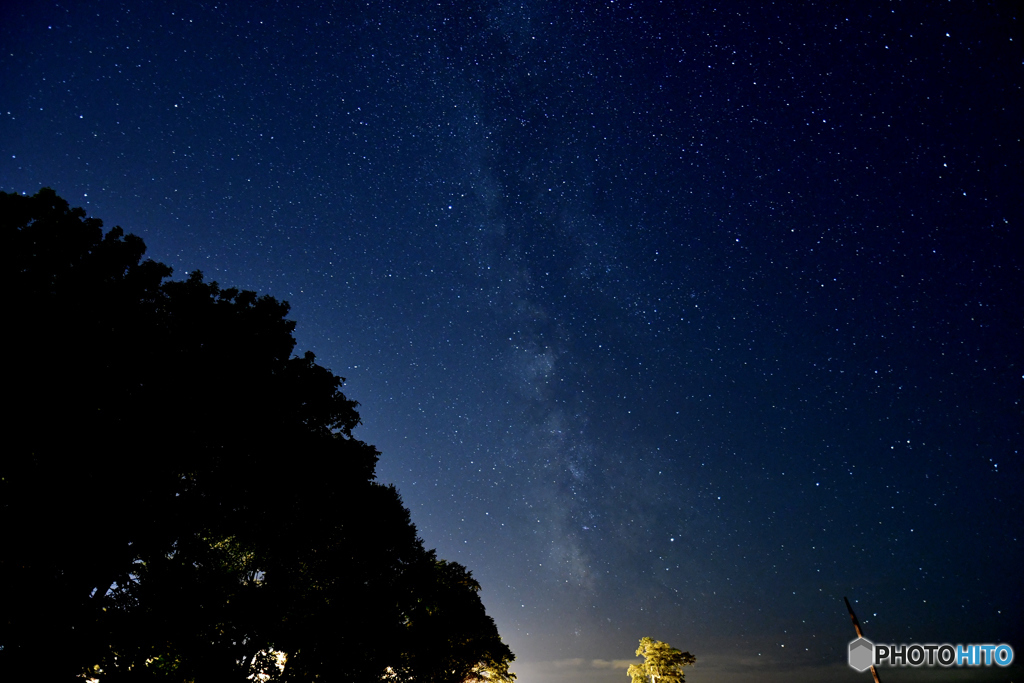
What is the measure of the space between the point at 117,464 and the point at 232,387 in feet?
10.1

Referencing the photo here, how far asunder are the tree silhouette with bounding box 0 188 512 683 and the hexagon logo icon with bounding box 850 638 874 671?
82.8 feet

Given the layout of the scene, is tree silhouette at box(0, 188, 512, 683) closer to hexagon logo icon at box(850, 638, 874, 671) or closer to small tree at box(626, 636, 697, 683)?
hexagon logo icon at box(850, 638, 874, 671)

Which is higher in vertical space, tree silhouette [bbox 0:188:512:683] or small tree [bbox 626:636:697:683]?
tree silhouette [bbox 0:188:512:683]

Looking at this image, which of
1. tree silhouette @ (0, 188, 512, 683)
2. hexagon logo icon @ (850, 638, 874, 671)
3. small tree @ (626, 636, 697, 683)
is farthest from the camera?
small tree @ (626, 636, 697, 683)

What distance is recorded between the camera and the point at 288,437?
1334 centimetres

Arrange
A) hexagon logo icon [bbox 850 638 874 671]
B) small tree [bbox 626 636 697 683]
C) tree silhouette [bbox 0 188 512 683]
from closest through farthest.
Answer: tree silhouette [bbox 0 188 512 683]
hexagon logo icon [bbox 850 638 874 671]
small tree [bbox 626 636 697 683]

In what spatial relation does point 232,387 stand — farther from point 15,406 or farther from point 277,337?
point 15,406

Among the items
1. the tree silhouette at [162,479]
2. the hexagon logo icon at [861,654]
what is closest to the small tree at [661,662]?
the hexagon logo icon at [861,654]

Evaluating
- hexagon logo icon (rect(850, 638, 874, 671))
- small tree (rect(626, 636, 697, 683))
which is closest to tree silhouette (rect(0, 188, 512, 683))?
hexagon logo icon (rect(850, 638, 874, 671))

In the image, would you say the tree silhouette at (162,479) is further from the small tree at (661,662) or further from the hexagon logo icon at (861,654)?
the small tree at (661,662)

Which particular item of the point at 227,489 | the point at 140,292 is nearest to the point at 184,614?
the point at 227,489

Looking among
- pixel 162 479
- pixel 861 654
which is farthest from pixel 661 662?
pixel 162 479

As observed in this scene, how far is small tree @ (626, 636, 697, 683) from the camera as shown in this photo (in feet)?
138

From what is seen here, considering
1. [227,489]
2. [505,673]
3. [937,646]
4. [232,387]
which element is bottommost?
[505,673]
